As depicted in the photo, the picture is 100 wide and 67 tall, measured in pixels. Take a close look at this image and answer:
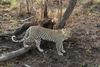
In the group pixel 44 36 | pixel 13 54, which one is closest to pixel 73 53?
pixel 44 36

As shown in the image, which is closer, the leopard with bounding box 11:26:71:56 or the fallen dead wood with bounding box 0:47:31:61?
the fallen dead wood with bounding box 0:47:31:61

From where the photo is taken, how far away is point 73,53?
261 inches

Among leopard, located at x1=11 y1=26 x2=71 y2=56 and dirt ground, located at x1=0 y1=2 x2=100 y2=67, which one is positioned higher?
leopard, located at x1=11 y1=26 x2=71 y2=56

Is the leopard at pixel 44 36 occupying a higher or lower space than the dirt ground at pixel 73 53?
higher

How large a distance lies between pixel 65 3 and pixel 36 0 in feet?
6.05

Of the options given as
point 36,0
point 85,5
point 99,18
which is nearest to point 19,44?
point 36,0

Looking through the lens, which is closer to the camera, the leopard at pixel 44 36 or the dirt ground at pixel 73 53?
the dirt ground at pixel 73 53

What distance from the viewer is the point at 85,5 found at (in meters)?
9.88

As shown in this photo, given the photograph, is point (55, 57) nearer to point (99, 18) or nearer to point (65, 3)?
point (99, 18)

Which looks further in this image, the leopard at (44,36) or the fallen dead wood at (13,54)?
the leopard at (44,36)

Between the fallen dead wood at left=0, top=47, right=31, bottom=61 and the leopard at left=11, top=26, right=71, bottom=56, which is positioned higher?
the leopard at left=11, top=26, right=71, bottom=56

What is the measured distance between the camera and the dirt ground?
6.17m

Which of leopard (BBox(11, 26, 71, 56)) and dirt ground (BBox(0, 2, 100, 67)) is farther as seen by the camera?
leopard (BBox(11, 26, 71, 56))

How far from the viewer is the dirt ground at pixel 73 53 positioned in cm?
617
